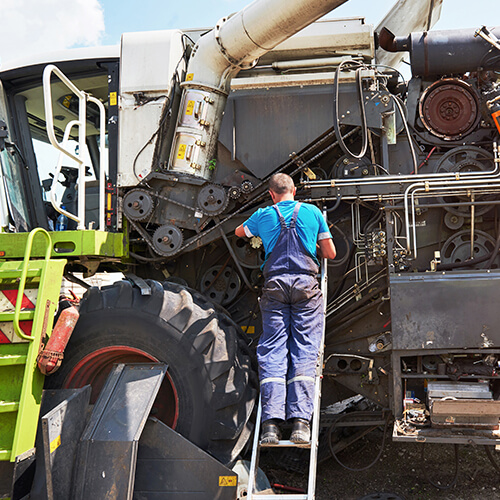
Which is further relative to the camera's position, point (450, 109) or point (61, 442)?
point (450, 109)

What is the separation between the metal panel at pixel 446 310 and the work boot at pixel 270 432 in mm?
1078

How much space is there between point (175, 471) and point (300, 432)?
867 mm

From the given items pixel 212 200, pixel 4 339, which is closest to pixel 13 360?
pixel 4 339

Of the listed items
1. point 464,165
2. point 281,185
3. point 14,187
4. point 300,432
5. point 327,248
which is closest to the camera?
Answer: point 300,432

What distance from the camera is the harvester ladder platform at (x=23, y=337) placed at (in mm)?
3316

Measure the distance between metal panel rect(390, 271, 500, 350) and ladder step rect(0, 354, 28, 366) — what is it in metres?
2.50

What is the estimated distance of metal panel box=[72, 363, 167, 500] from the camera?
10.4 ft

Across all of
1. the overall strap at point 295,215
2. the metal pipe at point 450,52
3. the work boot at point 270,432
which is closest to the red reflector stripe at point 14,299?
the work boot at point 270,432

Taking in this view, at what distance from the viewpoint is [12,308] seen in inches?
142

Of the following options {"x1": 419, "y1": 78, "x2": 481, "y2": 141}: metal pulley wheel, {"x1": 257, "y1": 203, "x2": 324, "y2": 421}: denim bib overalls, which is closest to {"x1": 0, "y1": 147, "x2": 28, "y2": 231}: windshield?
{"x1": 257, "y1": 203, "x2": 324, "y2": 421}: denim bib overalls

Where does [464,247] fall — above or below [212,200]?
below

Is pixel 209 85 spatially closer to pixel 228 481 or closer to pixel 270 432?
pixel 270 432

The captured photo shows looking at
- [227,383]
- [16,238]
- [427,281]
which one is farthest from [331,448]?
[16,238]

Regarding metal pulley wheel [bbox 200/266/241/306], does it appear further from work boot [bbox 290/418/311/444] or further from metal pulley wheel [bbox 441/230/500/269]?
metal pulley wheel [bbox 441/230/500/269]
